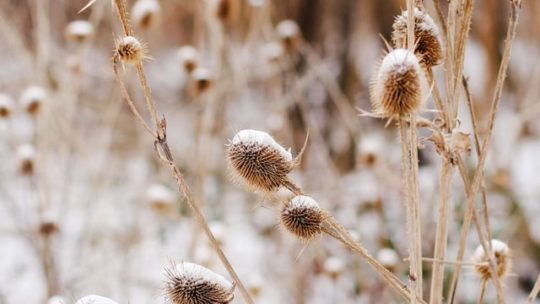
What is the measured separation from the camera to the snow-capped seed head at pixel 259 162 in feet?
2.43

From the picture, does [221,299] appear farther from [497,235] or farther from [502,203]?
[502,203]

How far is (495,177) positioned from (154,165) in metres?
1.93

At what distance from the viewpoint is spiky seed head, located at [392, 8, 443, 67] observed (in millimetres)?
731

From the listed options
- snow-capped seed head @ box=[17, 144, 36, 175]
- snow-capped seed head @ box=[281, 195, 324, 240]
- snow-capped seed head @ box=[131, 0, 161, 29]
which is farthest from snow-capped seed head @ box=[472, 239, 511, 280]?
snow-capped seed head @ box=[17, 144, 36, 175]

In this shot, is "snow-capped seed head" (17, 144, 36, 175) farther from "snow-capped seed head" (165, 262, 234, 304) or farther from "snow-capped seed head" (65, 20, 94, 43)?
"snow-capped seed head" (165, 262, 234, 304)

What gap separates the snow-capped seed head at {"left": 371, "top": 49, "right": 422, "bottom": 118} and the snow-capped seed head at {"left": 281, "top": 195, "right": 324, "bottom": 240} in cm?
12

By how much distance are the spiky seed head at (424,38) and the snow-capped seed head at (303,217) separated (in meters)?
0.20

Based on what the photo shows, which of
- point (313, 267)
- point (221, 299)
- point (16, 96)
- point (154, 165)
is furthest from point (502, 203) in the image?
point (16, 96)

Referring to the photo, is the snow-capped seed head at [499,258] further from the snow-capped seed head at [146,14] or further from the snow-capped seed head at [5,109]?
the snow-capped seed head at [5,109]

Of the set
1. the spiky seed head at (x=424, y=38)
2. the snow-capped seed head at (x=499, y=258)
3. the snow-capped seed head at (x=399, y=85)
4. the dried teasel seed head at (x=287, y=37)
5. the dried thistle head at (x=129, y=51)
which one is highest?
the dried teasel seed head at (x=287, y=37)

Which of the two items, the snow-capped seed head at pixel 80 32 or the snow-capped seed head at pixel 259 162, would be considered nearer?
the snow-capped seed head at pixel 259 162

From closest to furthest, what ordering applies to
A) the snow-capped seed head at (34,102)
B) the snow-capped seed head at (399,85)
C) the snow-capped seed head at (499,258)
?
the snow-capped seed head at (399,85) → the snow-capped seed head at (499,258) → the snow-capped seed head at (34,102)

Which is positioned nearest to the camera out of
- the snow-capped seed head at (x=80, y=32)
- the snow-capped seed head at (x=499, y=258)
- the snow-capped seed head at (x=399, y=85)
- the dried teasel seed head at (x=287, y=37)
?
the snow-capped seed head at (x=399, y=85)

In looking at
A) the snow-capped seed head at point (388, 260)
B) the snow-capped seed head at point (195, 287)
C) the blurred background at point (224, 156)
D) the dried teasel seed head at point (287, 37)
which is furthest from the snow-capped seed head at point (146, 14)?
the snow-capped seed head at point (195, 287)
